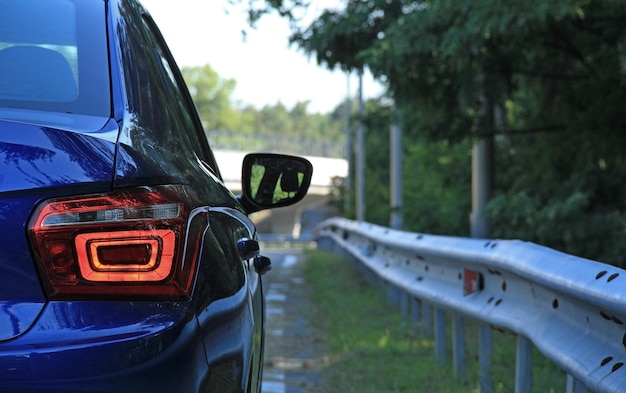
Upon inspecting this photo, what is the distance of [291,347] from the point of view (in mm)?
7738

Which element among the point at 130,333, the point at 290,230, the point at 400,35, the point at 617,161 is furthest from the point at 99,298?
the point at 290,230

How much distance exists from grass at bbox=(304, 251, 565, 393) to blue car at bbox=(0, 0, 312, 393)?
9.56ft

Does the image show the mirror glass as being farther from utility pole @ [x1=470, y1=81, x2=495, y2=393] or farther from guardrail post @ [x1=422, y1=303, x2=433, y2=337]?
utility pole @ [x1=470, y1=81, x2=495, y2=393]

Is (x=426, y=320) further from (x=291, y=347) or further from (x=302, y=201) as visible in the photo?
(x=302, y=201)

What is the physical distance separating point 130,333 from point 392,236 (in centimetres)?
680

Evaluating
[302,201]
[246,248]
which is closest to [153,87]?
[246,248]

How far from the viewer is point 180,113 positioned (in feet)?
9.23

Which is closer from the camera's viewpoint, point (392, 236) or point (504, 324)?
point (504, 324)

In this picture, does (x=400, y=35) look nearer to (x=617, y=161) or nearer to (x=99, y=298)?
(x=617, y=161)

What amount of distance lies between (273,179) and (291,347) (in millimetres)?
4533

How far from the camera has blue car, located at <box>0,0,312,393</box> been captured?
1941 millimetres

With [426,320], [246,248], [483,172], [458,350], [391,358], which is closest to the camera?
[246,248]

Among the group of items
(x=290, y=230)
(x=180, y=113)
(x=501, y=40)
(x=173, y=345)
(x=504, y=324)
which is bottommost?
(x=290, y=230)

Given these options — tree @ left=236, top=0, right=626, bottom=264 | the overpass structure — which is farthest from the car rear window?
the overpass structure
